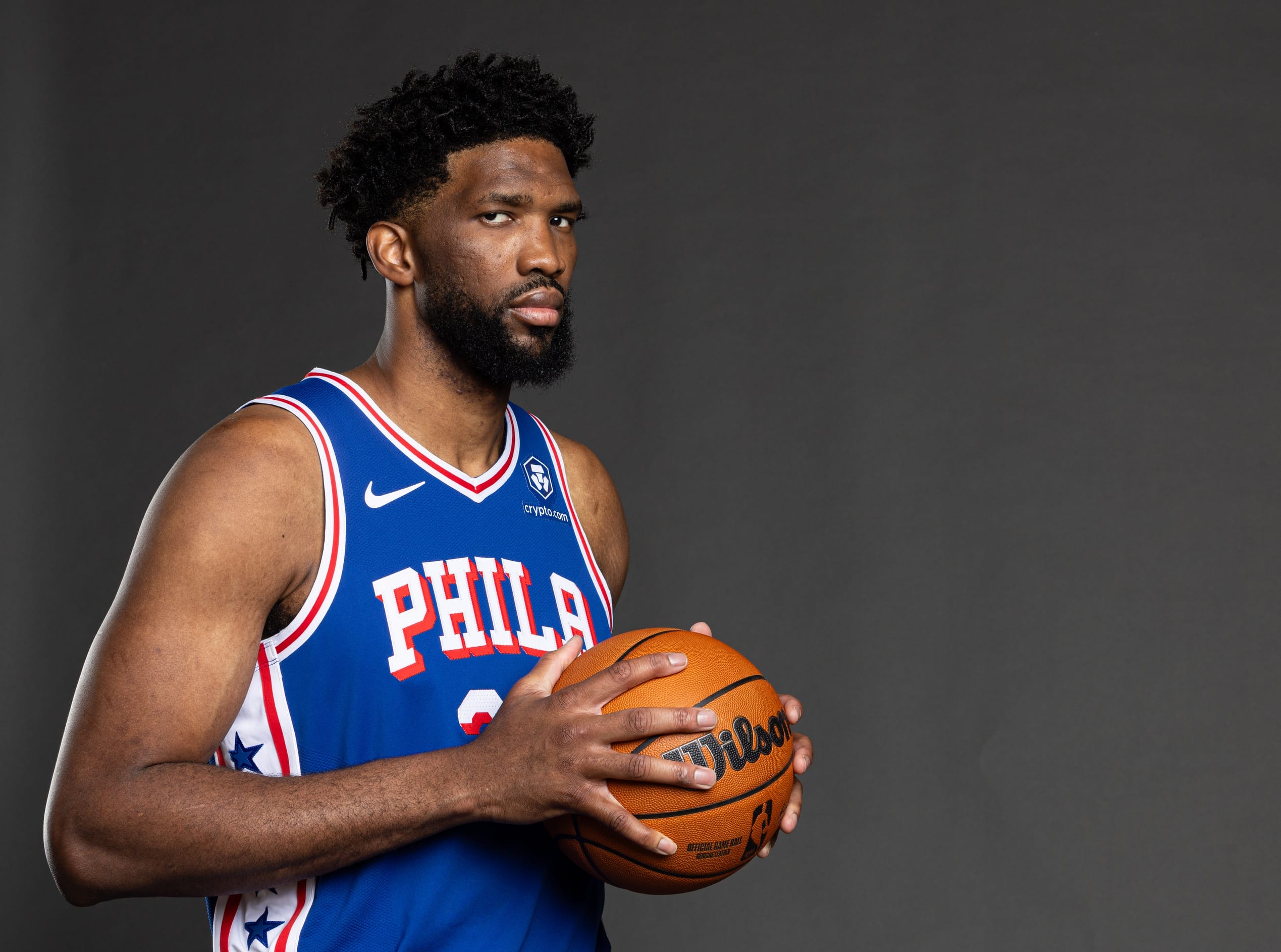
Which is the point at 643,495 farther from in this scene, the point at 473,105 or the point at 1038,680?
the point at 473,105

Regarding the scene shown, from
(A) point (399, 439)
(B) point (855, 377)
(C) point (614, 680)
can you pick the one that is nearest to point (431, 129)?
(A) point (399, 439)

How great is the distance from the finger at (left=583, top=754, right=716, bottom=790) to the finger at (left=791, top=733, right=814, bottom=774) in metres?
0.31

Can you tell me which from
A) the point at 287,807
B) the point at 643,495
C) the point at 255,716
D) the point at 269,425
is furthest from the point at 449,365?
the point at 643,495

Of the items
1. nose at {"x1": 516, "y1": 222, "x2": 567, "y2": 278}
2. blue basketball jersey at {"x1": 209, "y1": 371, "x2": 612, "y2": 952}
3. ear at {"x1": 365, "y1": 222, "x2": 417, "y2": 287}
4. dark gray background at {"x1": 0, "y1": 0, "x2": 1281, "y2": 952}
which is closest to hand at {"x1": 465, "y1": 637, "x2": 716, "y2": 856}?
blue basketball jersey at {"x1": 209, "y1": 371, "x2": 612, "y2": 952}

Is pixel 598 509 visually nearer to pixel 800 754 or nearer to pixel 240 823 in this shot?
pixel 800 754

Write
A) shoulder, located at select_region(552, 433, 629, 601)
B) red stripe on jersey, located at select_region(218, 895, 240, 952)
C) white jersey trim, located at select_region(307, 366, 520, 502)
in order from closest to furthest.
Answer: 1. red stripe on jersey, located at select_region(218, 895, 240, 952)
2. white jersey trim, located at select_region(307, 366, 520, 502)
3. shoulder, located at select_region(552, 433, 629, 601)

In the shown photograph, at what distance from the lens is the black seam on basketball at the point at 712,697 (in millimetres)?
1441

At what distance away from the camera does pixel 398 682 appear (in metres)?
1.59

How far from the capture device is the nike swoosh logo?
5.53ft

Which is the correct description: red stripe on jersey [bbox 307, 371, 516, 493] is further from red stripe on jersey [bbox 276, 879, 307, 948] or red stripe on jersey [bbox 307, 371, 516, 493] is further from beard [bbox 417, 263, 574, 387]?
red stripe on jersey [bbox 276, 879, 307, 948]

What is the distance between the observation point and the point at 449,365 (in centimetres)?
186

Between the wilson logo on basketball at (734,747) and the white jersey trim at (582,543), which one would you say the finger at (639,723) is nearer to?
the wilson logo on basketball at (734,747)

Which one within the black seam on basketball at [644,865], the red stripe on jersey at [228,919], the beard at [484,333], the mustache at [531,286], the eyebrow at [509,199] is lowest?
the red stripe on jersey at [228,919]

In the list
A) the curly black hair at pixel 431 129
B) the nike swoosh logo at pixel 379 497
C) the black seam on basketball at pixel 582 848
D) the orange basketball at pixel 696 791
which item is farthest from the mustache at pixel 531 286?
the black seam on basketball at pixel 582 848
